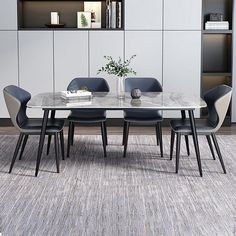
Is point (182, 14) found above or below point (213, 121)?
above

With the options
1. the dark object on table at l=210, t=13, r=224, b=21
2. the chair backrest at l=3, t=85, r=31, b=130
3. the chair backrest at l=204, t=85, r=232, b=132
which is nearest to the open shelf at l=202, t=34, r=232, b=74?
the dark object on table at l=210, t=13, r=224, b=21

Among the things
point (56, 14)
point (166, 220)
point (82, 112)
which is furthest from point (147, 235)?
point (56, 14)

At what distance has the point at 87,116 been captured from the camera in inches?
230

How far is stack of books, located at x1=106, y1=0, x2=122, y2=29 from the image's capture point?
295 inches

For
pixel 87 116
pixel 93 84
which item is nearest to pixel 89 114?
pixel 87 116

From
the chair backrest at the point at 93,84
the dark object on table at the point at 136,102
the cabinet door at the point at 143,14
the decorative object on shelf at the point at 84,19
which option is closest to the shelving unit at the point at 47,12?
the decorative object on shelf at the point at 84,19

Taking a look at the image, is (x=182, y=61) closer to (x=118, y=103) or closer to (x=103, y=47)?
(x=103, y=47)

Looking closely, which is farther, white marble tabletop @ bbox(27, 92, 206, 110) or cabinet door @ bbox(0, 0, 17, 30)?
cabinet door @ bbox(0, 0, 17, 30)

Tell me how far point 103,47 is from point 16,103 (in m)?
2.78

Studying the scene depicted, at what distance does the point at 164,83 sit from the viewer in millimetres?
7594

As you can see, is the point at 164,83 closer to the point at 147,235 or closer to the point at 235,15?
the point at 235,15

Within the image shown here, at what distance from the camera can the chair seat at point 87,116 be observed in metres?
5.70

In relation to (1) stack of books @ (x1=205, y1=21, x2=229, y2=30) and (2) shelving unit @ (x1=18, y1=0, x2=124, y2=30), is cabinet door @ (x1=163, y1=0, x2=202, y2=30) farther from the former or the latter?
(2) shelving unit @ (x1=18, y1=0, x2=124, y2=30)

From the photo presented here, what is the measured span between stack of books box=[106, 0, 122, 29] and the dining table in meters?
2.05
